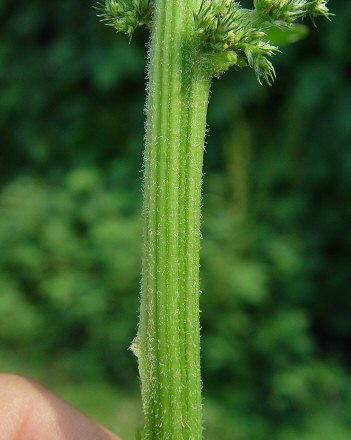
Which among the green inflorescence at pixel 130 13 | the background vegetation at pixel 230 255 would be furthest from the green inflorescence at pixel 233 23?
the background vegetation at pixel 230 255

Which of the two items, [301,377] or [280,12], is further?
[301,377]

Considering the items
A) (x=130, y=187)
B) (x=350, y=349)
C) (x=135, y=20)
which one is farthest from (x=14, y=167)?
(x=135, y=20)

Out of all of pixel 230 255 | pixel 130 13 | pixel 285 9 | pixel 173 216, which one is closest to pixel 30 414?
pixel 173 216

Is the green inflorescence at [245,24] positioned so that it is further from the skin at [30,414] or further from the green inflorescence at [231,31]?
the skin at [30,414]

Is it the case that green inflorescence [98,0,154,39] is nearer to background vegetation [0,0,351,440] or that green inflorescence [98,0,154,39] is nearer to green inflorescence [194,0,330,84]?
green inflorescence [194,0,330,84]

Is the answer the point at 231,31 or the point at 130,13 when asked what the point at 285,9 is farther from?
the point at 130,13

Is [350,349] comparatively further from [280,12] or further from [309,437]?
[280,12]
